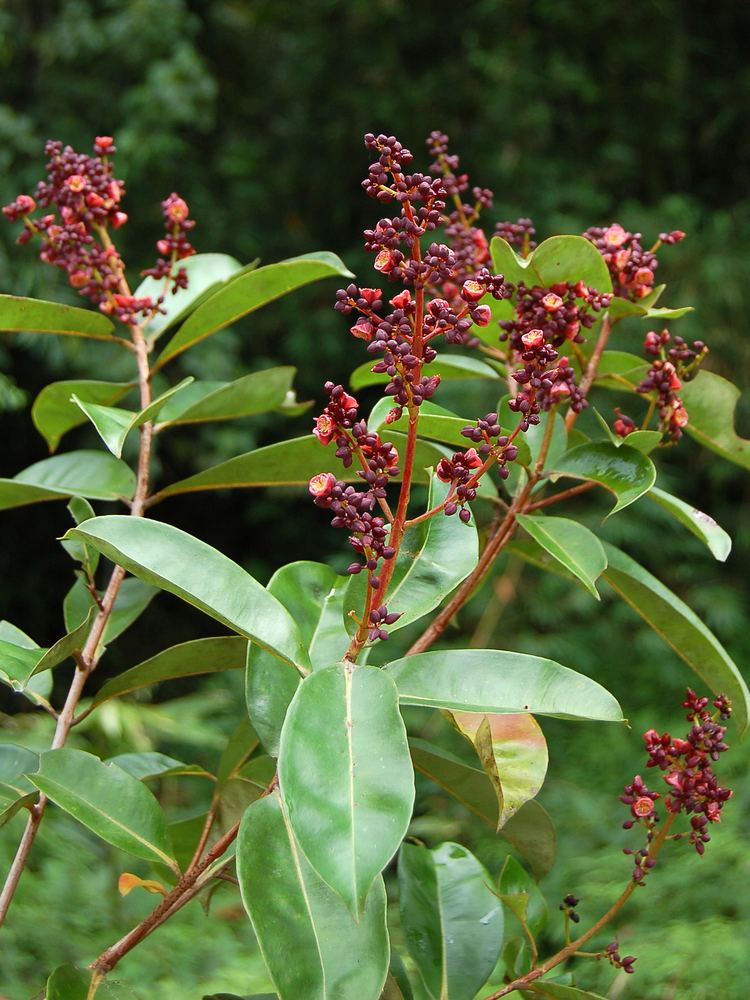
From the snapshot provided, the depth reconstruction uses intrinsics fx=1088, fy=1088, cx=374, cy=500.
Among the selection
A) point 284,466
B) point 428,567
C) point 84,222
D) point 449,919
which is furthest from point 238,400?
point 449,919

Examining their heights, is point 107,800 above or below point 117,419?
below

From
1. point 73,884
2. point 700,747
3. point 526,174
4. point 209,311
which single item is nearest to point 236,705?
point 73,884

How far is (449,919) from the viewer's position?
30.4 inches

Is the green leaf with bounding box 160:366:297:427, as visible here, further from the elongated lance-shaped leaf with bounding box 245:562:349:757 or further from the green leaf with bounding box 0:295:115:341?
the elongated lance-shaped leaf with bounding box 245:562:349:757

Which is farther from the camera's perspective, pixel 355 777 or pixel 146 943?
pixel 146 943

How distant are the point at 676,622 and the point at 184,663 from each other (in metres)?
0.34

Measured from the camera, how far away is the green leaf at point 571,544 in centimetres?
67

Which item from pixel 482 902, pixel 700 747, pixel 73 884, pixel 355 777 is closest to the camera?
pixel 355 777

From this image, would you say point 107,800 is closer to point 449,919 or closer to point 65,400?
point 449,919

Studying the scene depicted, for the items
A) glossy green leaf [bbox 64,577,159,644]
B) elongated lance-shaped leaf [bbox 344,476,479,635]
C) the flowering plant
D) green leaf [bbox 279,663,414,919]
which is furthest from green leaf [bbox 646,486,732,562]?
glossy green leaf [bbox 64,577,159,644]

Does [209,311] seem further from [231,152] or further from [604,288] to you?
[231,152]

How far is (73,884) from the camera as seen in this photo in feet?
5.57

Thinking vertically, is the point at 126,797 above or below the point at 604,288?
below

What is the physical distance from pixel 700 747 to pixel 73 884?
1.31 metres
